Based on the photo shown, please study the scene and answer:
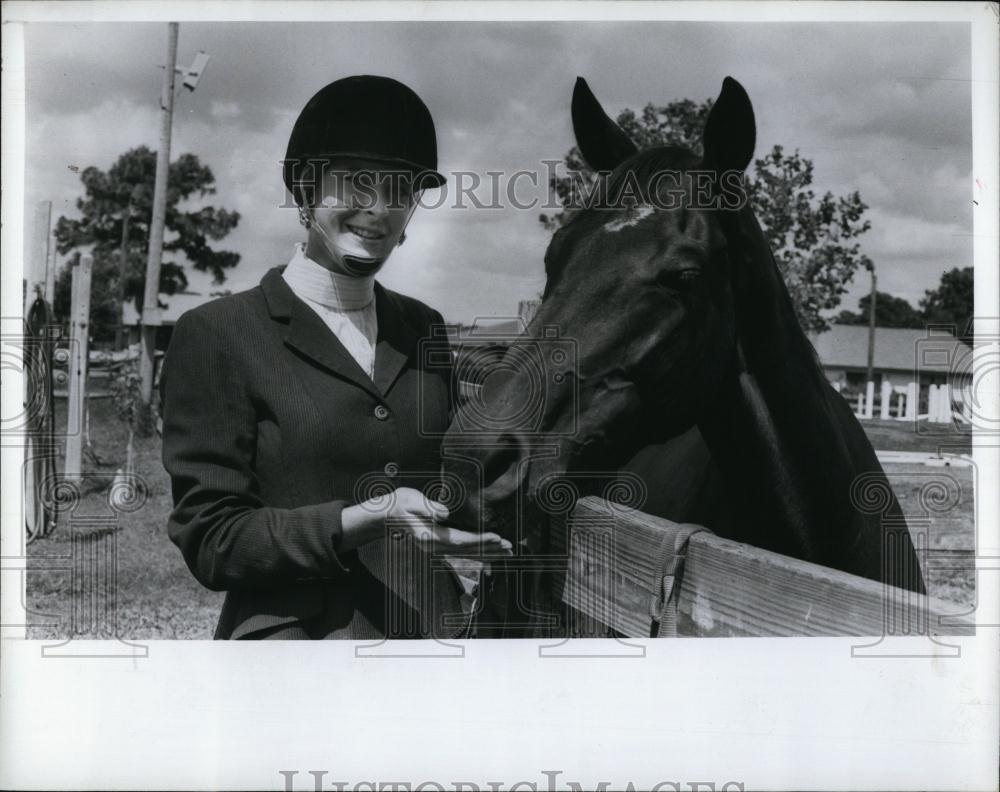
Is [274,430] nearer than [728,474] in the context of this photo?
Yes

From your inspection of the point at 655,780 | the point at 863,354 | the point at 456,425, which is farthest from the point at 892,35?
the point at 655,780

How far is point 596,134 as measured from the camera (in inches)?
97.1

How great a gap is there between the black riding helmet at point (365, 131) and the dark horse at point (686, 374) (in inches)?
18.0

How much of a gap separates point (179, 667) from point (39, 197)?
1507 mm

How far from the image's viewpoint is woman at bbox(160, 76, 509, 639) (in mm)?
2047

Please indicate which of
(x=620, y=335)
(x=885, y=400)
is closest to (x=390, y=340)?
(x=620, y=335)

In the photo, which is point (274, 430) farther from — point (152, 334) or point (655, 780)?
point (655, 780)

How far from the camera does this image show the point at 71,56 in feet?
8.69

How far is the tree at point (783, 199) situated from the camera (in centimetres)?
275

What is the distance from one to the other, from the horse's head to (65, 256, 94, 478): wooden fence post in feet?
4.60

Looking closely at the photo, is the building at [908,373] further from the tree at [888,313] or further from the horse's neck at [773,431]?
the horse's neck at [773,431]

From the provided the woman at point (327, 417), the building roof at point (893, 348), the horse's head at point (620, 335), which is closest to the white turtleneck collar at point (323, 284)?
the woman at point (327, 417)

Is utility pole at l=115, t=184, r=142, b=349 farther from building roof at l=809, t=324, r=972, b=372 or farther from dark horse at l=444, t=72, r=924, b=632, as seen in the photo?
building roof at l=809, t=324, r=972, b=372

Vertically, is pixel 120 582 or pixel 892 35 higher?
pixel 892 35
